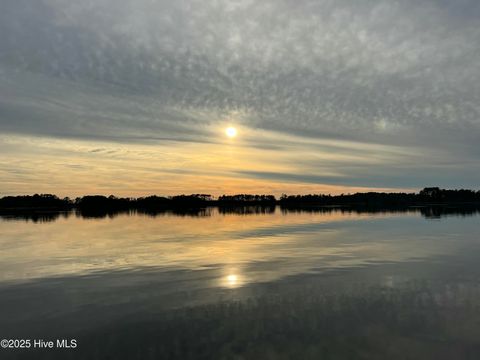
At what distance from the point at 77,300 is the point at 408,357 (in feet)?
55.7

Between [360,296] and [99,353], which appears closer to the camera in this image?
[99,353]

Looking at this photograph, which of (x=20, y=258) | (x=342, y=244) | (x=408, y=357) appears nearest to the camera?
(x=408, y=357)

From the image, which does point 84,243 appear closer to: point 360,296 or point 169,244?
point 169,244

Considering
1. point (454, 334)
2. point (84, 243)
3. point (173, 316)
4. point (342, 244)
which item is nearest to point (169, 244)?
point (84, 243)

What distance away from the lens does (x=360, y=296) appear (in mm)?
20172

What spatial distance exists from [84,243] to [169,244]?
1184cm

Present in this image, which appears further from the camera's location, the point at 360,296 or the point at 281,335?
the point at 360,296

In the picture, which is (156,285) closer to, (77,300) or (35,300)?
(77,300)

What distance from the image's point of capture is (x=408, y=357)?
1285 centimetres

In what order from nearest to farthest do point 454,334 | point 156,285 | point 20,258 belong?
1. point 454,334
2. point 156,285
3. point 20,258

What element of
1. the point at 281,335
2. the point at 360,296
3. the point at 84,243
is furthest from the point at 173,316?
the point at 84,243

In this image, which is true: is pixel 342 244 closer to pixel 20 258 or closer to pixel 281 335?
pixel 281 335

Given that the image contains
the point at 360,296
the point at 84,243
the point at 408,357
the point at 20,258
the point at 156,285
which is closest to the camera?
the point at 408,357

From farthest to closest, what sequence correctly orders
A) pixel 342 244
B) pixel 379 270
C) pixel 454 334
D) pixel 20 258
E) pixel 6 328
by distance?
1. pixel 342 244
2. pixel 20 258
3. pixel 379 270
4. pixel 6 328
5. pixel 454 334
